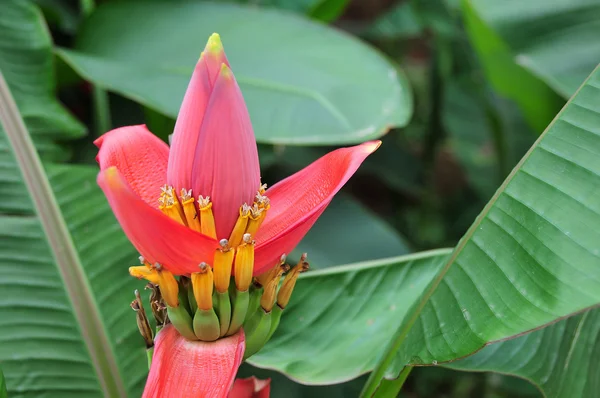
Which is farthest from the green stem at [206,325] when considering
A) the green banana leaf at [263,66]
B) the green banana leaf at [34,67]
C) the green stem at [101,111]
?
the green stem at [101,111]

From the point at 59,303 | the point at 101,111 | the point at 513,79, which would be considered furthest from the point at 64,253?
the point at 513,79

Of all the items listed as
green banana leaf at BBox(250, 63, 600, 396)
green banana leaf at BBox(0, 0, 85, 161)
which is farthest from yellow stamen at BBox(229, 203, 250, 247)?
green banana leaf at BBox(0, 0, 85, 161)

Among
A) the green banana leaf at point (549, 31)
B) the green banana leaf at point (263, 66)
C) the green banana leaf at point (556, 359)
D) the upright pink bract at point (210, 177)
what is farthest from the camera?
the green banana leaf at point (549, 31)

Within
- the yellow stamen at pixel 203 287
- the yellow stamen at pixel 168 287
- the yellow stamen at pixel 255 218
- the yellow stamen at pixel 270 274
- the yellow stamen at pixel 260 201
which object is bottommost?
the yellow stamen at pixel 168 287

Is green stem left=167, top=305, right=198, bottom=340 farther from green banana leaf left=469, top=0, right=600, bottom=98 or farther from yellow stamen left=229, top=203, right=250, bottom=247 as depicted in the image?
green banana leaf left=469, top=0, right=600, bottom=98

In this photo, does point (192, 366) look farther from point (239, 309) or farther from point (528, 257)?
point (528, 257)

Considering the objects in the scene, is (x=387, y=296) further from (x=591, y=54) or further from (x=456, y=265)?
(x=591, y=54)

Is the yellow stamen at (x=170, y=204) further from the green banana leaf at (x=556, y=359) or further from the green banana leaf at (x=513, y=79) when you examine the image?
the green banana leaf at (x=513, y=79)
